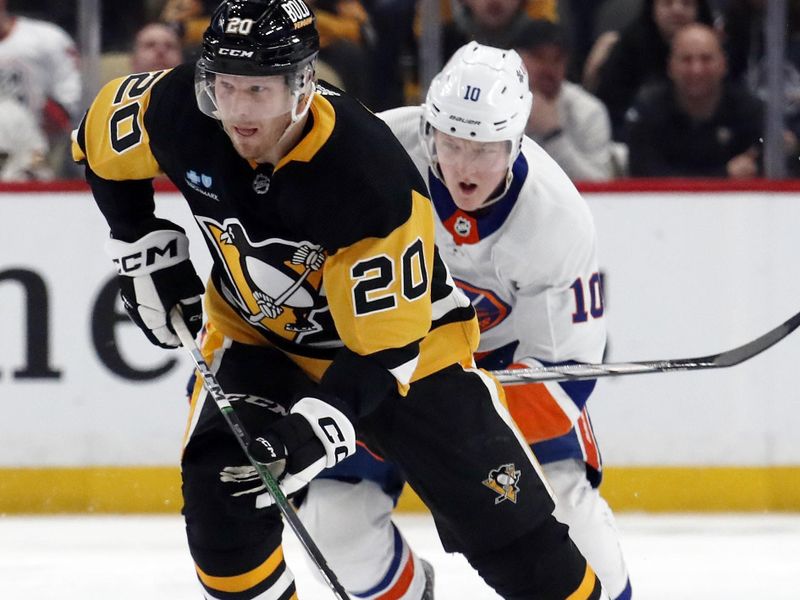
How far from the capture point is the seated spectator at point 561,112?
13.5 ft

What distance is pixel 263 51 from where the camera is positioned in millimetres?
2219

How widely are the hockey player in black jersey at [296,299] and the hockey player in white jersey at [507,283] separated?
289mm

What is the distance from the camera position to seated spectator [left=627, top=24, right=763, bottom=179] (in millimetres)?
4172

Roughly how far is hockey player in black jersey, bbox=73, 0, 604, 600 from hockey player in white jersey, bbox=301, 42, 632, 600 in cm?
29

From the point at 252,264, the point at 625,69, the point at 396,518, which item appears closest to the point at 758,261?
the point at 625,69

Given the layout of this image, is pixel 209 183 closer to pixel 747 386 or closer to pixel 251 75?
pixel 251 75

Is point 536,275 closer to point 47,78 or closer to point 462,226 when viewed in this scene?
point 462,226

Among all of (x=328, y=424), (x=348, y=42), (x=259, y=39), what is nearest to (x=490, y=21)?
(x=348, y=42)

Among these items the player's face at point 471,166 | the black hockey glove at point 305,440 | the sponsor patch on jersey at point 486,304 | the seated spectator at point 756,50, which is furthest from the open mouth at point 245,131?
the seated spectator at point 756,50

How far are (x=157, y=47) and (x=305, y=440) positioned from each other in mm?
2174

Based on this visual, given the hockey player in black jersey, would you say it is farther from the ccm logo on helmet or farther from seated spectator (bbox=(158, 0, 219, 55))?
seated spectator (bbox=(158, 0, 219, 55))

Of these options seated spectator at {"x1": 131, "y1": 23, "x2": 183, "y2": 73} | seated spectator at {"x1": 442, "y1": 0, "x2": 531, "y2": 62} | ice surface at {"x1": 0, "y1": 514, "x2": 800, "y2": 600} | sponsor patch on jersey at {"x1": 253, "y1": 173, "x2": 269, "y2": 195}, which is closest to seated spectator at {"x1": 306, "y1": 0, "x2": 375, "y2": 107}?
seated spectator at {"x1": 442, "y1": 0, "x2": 531, "y2": 62}

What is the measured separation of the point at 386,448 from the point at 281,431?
33cm

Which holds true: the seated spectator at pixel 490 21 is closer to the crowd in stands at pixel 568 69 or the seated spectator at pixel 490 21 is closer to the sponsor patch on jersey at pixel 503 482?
the crowd in stands at pixel 568 69
